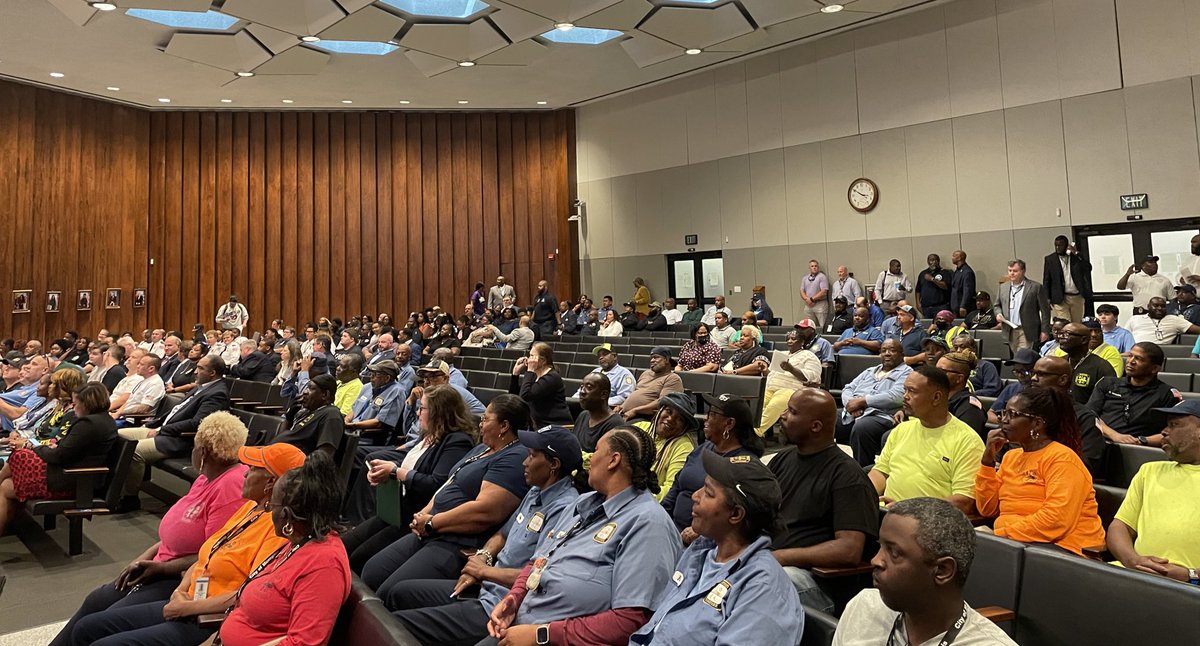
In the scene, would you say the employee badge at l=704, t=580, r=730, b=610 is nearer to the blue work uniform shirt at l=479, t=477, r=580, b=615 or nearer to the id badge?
the blue work uniform shirt at l=479, t=477, r=580, b=615

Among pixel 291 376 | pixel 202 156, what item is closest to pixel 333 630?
pixel 291 376

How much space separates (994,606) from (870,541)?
1.57 feet

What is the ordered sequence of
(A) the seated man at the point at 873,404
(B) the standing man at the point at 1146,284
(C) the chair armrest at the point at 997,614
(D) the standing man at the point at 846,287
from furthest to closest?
(D) the standing man at the point at 846,287, (B) the standing man at the point at 1146,284, (A) the seated man at the point at 873,404, (C) the chair armrest at the point at 997,614

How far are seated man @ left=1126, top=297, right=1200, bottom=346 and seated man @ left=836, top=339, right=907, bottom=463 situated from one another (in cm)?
411

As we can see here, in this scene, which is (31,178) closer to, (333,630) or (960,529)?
(333,630)

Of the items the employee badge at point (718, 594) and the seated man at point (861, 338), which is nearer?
the employee badge at point (718, 594)

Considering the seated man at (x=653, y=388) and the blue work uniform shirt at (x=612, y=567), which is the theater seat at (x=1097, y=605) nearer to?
the blue work uniform shirt at (x=612, y=567)

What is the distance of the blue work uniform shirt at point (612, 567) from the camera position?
230 centimetres

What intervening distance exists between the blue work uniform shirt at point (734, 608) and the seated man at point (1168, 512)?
1.56 meters

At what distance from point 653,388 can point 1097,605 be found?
4367 millimetres

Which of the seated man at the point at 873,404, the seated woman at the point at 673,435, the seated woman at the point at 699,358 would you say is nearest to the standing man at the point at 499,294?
the seated woman at the point at 699,358

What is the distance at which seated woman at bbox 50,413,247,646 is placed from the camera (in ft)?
10.1

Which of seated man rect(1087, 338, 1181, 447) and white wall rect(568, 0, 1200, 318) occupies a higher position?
white wall rect(568, 0, 1200, 318)

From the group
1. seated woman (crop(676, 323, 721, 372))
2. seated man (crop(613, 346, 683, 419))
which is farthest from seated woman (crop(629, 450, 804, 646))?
seated woman (crop(676, 323, 721, 372))
